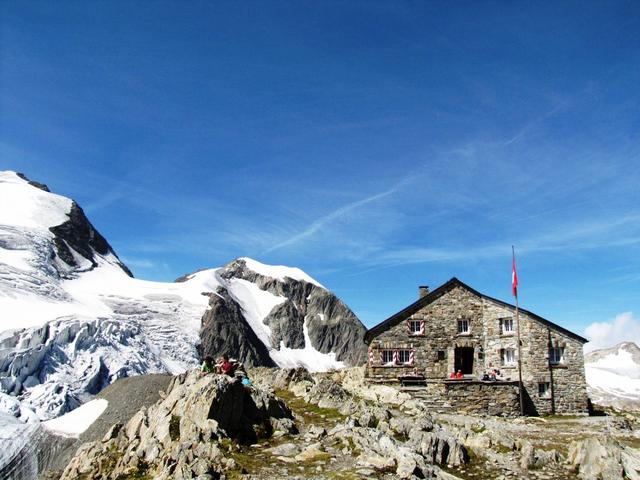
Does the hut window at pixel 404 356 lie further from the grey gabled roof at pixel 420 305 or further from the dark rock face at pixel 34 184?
the dark rock face at pixel 34 184

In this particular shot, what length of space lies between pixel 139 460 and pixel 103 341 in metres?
88.9

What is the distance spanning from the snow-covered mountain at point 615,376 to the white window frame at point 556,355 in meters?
57.8

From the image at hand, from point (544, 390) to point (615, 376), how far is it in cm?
8660

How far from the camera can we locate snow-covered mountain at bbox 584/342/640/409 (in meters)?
91.0

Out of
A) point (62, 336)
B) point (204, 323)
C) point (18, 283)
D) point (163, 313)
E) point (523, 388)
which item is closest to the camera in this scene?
point (523, 388)

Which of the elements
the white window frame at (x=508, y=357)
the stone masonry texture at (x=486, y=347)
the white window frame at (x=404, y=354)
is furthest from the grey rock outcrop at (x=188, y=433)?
the white window frame at (x=508, y=357)

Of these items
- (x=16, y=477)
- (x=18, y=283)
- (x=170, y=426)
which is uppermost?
(x=18, y=283)

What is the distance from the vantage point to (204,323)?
147m

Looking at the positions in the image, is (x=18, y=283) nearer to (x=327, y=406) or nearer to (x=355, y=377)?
(x=355, y=377)

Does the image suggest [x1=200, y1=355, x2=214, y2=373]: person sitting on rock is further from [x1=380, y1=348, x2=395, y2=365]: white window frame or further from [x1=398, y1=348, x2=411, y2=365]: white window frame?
[x1=398, y1=348, x2=411, y2=365]: white window frame

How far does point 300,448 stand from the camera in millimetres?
16469

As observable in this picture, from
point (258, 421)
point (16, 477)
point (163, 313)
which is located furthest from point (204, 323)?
point (258, 421)

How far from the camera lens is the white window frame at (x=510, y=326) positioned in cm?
3888

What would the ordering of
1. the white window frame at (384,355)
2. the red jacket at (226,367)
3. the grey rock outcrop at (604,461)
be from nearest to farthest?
1. the grey rock outcrop at (604,461)
2. the red jacket at (226,367)
3. the white window frame at (384,355)
